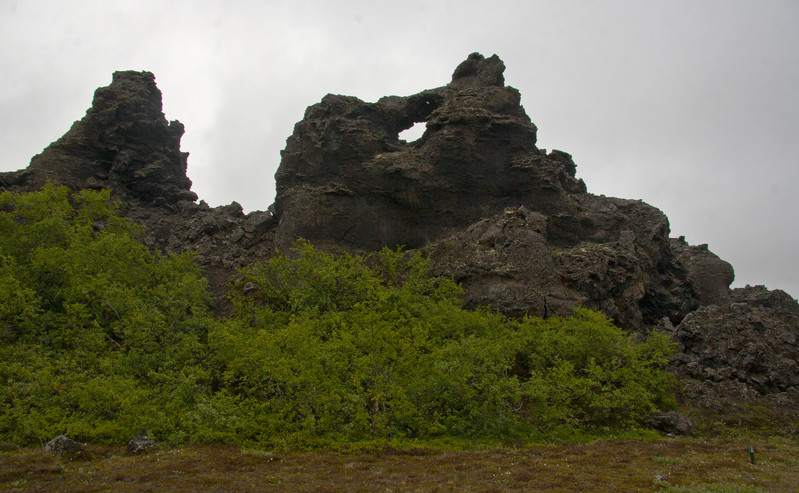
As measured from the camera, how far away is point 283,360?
2320cm

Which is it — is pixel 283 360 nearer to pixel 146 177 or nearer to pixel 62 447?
pixel 62 447

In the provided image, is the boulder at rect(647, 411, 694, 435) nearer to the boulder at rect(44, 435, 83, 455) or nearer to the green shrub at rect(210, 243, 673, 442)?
the green shrub at rect(210, 243, 673, 442)

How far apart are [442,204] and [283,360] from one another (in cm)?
3075

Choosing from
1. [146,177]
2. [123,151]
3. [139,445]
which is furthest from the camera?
[146,177]

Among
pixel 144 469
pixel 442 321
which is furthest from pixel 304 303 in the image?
pixel 144 469

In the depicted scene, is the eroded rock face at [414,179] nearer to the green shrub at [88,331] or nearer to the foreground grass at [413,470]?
the green shrub at [88,331]

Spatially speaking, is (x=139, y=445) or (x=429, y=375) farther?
(x=429, y=375)

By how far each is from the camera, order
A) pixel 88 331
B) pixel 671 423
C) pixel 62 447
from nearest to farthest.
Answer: pixel 62 447, pixel 671 423, pixel 88 331

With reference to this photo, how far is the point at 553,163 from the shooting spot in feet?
167


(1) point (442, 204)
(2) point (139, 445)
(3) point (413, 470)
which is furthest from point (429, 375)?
(1) point (442, 204)

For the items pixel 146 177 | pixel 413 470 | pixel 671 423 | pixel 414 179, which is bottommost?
pixel 413 470

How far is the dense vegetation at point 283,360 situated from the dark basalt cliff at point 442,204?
735cm

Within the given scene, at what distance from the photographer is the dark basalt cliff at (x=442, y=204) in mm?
41188

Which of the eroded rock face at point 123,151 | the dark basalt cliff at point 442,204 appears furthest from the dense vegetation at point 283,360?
the eroded rock face at point 123,151
